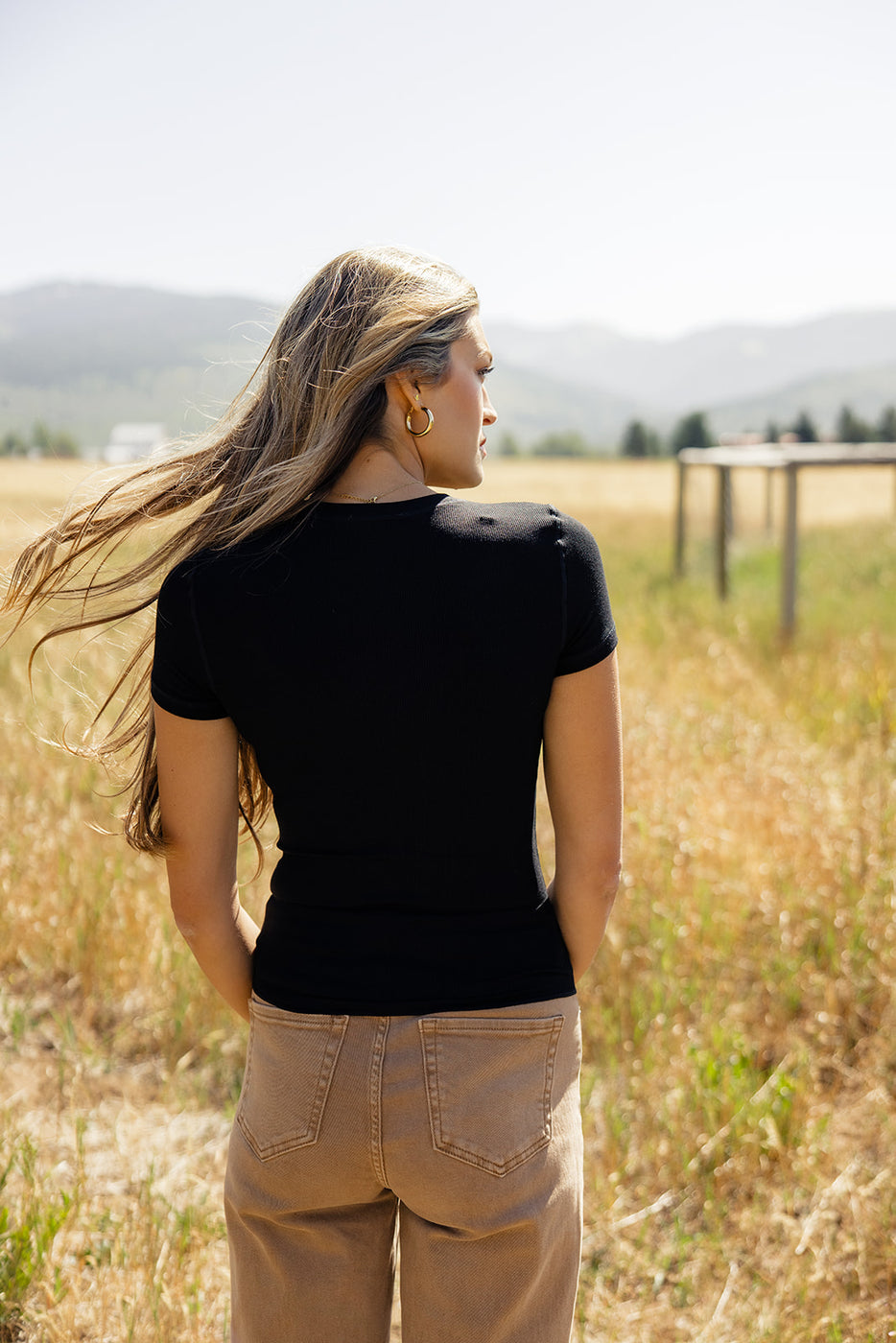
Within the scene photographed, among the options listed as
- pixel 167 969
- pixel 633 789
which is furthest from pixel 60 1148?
pixel 633 789

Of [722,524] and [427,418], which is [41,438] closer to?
[427,418]

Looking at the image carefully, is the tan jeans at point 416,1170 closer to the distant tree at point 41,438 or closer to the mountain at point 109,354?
the mountain at point 109,354

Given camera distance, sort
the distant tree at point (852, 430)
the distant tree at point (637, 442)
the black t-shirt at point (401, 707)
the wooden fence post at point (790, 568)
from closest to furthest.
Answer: the black t-shirt at point (401, 707)
the wooden fence post at point (790, 568)
the distant tree at point (852, 430)
the distant tree at point (637, 442)

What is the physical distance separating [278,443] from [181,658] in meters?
0.33

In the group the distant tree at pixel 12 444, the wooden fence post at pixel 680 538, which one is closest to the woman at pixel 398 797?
the distant tree at pixel 12 444

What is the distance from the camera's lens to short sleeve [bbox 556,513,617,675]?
1215mm

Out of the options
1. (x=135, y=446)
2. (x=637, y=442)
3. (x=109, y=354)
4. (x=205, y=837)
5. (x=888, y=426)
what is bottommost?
(x=205, y=837)

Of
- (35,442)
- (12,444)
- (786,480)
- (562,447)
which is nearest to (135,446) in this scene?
(786,480)

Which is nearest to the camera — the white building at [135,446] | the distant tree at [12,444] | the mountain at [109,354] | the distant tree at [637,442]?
the white building at [135,446]

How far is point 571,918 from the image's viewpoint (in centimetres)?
145

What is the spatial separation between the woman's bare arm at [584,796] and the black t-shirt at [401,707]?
0.16ft

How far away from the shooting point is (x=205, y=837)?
1.45 metres

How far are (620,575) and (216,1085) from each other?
9.63 meters

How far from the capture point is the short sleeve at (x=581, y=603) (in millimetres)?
1215
